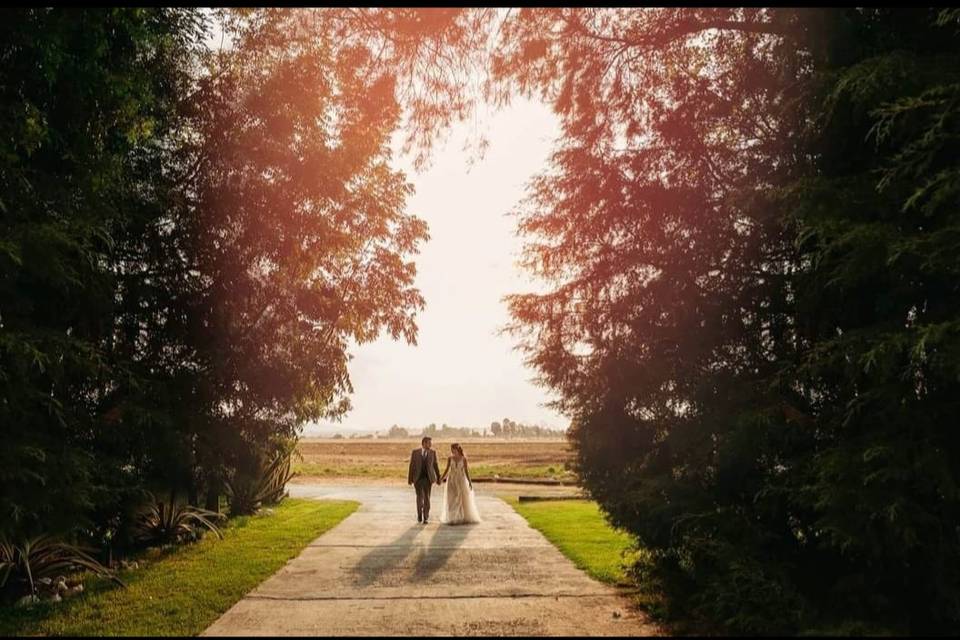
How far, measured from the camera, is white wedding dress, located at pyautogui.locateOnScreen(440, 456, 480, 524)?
14.4 metres

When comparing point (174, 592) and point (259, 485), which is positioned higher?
point (259, 485)

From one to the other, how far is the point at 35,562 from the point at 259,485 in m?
8.65

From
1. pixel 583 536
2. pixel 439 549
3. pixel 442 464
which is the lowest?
A: pixel 442 464

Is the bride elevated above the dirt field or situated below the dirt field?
above

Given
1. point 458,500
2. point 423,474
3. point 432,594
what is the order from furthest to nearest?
point 423,474 → point 458,500 → point 432,594

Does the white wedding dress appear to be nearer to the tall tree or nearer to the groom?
the groom

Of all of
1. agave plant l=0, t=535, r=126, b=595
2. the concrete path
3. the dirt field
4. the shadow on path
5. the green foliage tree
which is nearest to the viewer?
the concrete path

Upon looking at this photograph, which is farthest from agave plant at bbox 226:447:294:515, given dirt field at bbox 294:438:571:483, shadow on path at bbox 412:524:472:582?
shadow on path at bbox 412:524:472:582

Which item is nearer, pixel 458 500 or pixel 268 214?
pixel 268 214

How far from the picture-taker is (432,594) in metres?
7.55

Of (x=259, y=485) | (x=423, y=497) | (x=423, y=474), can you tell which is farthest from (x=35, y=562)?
(x=259, y=485)

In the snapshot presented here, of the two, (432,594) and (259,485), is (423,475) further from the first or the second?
(432,594)

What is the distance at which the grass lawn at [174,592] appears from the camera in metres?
6.51

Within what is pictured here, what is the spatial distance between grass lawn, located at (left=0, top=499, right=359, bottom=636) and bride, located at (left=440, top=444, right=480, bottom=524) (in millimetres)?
3188
